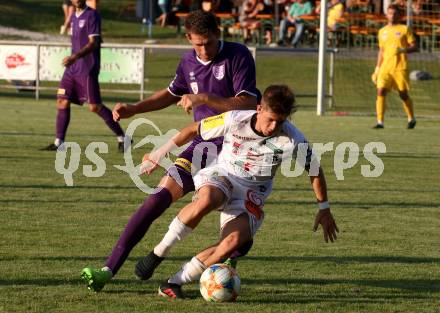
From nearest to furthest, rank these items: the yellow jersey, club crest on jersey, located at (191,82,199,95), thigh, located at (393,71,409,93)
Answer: club crest on jersey, located at (191,82,199,95) → thigh, located at (393,71,409,93) → the yellow jersey

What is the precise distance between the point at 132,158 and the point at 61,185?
2842mm

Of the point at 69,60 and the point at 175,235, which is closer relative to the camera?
the point at 175,235

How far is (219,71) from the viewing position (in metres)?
7.34

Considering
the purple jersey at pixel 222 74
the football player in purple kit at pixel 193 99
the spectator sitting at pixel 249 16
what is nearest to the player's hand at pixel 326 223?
the football player in purple kit at pixel 193 99

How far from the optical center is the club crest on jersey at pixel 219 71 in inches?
289

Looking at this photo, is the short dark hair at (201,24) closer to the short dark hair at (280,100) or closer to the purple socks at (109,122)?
the short dark hair at (280,100)

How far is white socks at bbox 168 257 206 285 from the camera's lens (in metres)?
6.43

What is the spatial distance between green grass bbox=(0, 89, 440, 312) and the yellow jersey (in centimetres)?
510

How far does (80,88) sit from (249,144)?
329 inches

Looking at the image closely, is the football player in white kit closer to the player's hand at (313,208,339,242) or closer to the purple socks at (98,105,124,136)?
the player's hand at (313,208,339,242)

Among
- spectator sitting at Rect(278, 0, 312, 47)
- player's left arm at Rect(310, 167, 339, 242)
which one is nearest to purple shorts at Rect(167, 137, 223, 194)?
player's left arm at Rect(310, 167, 339, 242)

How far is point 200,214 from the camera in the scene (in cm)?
643

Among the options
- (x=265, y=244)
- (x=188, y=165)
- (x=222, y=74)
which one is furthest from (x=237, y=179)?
(x=265, y=244)

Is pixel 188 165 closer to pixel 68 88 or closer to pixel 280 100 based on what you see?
pixel 280 100
